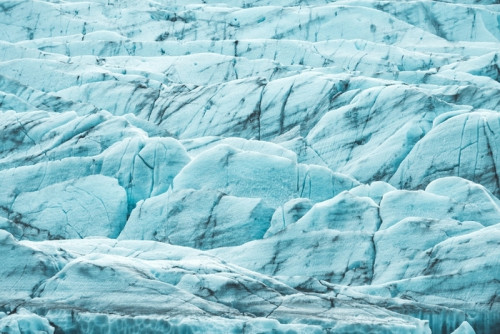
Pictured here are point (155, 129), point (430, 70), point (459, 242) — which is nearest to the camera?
point (459, 242)

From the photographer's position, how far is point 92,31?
3170cm

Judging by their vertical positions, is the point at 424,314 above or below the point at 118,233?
above

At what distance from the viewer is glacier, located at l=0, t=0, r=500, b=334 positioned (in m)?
11.2

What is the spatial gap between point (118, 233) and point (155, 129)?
4.71m

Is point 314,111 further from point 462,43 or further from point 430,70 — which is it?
point 462,43

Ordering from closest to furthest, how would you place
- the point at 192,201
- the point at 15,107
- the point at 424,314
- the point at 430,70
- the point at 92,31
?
the point at 424,314, the point at 192,201, the point at 15,107, the point at 430,70, the point at 92,31

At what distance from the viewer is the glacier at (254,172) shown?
11.2 meters

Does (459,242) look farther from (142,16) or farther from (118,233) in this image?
(142,16)

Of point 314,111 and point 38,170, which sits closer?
point 38,170

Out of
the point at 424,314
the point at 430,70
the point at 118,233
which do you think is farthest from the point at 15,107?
the point at 424,314

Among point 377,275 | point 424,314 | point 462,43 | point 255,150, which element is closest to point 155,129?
point 255,150

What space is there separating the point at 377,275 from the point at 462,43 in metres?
17.7

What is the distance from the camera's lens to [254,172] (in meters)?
17.5

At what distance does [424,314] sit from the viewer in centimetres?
1158
